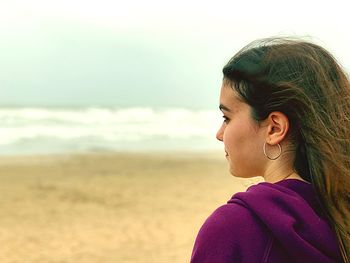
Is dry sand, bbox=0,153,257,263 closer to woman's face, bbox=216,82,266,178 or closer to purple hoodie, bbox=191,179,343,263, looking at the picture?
woman's face, bbox=216,82,266,178

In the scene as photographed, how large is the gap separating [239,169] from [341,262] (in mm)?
343

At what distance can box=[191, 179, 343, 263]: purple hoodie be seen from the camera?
1277 mm

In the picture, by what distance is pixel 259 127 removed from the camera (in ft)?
4.65

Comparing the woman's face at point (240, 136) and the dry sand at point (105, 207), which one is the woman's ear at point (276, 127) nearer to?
the woman's face at point (240, 136)

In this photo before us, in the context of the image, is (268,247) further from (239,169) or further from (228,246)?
(239,169)

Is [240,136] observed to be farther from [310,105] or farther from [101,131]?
[101,131]

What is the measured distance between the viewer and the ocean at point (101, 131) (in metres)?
22.7

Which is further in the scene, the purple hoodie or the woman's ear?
the woman's ear

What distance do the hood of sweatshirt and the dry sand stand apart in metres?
4.72

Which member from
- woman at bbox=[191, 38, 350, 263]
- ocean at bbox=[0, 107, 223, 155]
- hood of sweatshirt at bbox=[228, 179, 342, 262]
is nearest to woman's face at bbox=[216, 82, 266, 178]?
woman at bbox=[191, 38, 350, 263]

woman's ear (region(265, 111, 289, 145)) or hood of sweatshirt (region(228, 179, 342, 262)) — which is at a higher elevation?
woman's ear (region(265, 111, 289, 145))

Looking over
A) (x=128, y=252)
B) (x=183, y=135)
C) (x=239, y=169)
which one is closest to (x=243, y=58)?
(x=239, y=169)

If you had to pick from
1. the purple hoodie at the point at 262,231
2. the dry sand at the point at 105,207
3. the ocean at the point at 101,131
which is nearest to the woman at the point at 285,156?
the purple hoodie at the point at 262,231

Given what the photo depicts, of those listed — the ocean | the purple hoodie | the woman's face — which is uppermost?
the woman's face
